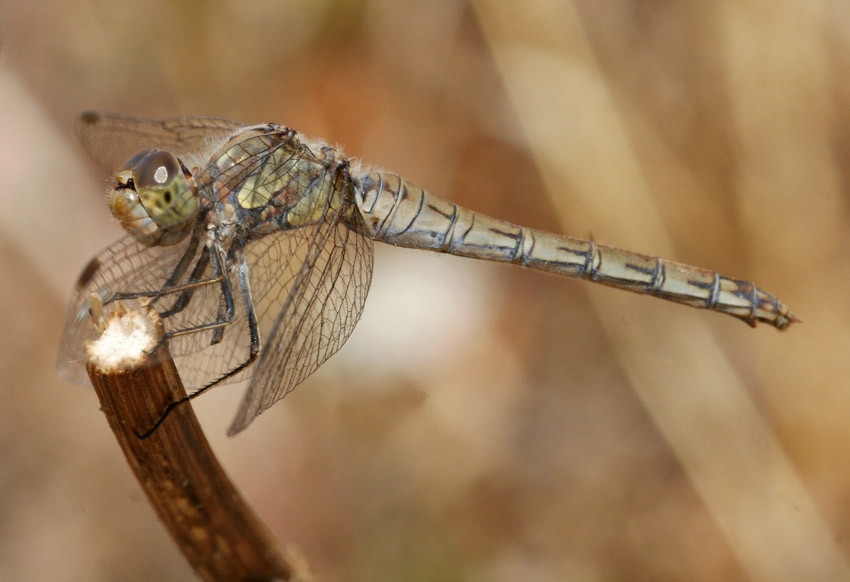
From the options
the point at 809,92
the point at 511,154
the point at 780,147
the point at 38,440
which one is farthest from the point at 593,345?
the point at 38,440

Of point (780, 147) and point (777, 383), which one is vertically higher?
point (780, 147)

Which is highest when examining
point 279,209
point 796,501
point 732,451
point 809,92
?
point 809,92

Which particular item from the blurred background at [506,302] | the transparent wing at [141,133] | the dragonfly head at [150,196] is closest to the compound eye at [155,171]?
the dragonfly head at [150,196]

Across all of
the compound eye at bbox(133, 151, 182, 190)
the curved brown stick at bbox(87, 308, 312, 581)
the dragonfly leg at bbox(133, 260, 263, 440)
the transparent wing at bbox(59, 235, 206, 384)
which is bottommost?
the curved brown stick at bbox(87, 308, 312, 581)

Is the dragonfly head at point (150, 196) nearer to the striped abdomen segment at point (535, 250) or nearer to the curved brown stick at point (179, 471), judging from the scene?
the curved brown stick at point (179, 471)

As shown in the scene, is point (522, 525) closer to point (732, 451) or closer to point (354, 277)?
point (732, 451)

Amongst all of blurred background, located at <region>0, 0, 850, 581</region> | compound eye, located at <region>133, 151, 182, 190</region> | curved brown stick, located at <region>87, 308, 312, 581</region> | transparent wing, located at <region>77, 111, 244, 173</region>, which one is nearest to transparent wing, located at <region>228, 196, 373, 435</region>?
curved brown stick, located at <region>87, 308, 312, 581</region>

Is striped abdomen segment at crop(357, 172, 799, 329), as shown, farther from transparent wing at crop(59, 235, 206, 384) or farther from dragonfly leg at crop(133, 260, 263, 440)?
transparent wing at crop(59, 235, 206, 384)
